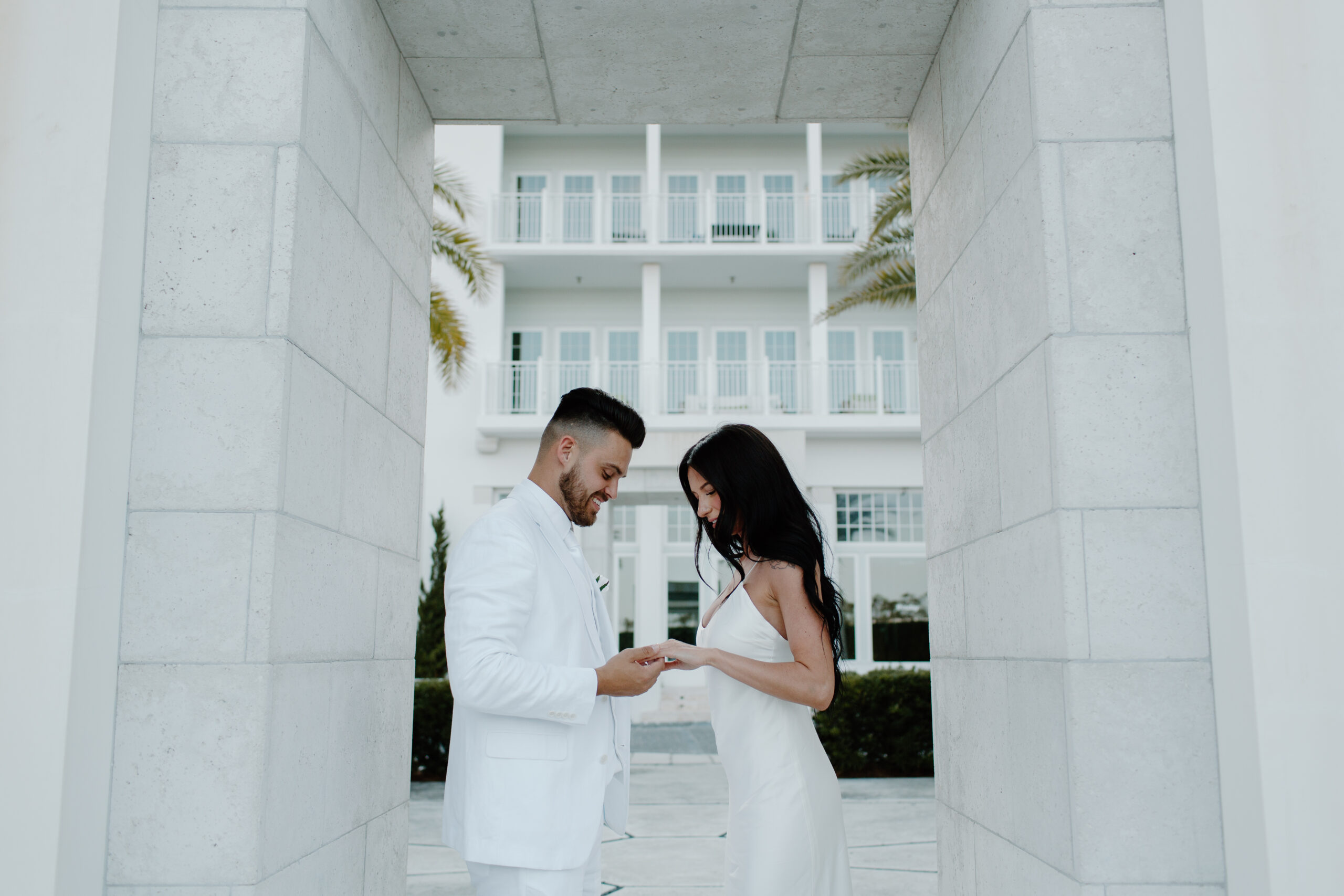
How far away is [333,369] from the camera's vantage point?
3.04 meters

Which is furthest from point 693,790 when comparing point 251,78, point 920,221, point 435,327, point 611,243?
point 611,243

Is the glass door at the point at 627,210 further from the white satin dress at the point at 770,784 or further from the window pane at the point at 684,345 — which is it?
the white satin dress at the point at 770,784

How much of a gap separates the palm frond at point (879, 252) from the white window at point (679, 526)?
9.15 meters

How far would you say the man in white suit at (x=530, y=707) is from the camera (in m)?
2.77

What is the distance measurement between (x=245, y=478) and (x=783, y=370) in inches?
725

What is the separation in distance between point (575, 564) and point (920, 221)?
2125mm

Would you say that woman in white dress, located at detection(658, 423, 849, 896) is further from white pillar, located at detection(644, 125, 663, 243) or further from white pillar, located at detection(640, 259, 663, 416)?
white pillar, located at detection(644, 125, 663, 243)

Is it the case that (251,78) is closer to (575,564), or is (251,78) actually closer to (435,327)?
(575,564)

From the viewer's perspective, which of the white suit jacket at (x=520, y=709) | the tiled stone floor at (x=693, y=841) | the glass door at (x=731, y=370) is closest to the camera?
the white suit jacket at (x=520, y=709)

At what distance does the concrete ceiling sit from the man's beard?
1.54 meters

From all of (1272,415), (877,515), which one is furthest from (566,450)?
(877,515)

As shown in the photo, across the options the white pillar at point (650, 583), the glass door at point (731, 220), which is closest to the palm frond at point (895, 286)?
the glass door at point (731, 220)

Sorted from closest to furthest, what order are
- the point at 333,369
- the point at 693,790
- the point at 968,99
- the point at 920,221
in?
1. the point at 333,369
2. the point at 968,99
3. the point at 920,221
4. the point at 693,790

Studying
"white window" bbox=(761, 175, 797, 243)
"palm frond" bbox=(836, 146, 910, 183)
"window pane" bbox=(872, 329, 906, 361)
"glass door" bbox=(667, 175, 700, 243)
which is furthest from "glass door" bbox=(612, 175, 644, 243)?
"palm frond" bbox=(836, 146, 910, 183)
